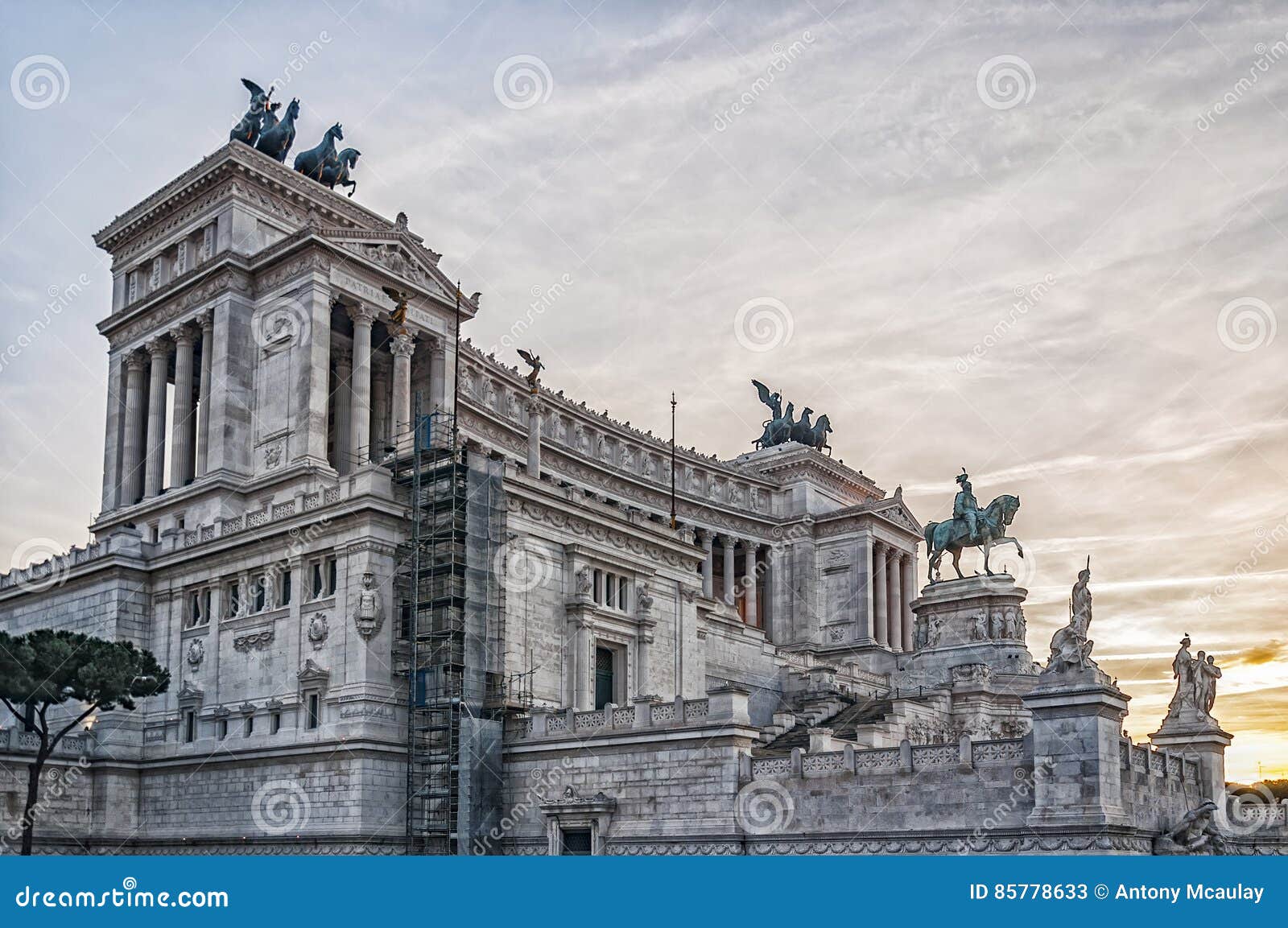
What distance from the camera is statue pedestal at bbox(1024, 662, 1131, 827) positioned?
1484 inches

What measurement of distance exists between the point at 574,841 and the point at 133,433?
44.6 meters

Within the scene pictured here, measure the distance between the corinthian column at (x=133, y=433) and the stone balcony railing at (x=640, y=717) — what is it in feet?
125

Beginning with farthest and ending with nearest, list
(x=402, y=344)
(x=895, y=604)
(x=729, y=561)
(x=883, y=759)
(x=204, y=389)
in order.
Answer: (x=895, y=604)
(x=729, y=561)
(x=402, y=344)
(x=204, y=389)
(x=883, y=759)

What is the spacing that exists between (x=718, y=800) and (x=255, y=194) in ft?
156

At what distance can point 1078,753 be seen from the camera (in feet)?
125

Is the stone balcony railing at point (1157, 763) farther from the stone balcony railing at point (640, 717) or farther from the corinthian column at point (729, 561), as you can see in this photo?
the corinthian column at point (729, 561)

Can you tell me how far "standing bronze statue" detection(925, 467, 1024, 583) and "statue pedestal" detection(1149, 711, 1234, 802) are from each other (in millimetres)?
33172

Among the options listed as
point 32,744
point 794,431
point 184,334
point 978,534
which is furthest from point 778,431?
point 32,744

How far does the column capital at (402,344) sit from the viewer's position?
74188 millimetres

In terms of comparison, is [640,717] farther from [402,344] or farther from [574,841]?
[402,344]

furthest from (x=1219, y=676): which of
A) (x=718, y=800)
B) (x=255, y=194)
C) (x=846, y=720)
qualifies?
(x=255, y=194)

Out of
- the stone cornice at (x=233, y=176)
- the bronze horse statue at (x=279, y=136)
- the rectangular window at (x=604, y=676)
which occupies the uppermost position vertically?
the bronze horse statue at (x=279, y=136)

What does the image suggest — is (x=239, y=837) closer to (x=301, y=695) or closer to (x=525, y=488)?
(x=301, y=695)

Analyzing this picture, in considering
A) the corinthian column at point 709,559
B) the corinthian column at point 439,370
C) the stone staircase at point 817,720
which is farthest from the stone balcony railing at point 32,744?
the corinthian column at point 709,559
